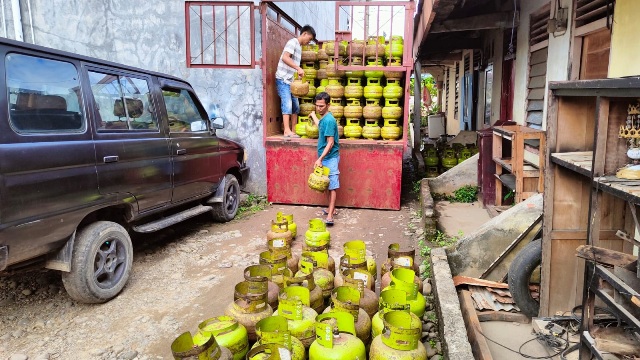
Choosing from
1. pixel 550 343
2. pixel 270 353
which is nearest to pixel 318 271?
pixel 270 353

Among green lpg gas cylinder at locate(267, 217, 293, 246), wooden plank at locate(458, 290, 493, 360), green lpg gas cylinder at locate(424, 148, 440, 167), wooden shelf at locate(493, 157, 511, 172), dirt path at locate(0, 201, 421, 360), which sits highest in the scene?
wooden shelf at locate(493, 157, 511, 172)

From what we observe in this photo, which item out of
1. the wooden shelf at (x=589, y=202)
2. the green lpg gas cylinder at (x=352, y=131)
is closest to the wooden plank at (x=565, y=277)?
the wooden shelf at (x=589, y=202)

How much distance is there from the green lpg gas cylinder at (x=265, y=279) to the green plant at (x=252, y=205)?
3.61 m

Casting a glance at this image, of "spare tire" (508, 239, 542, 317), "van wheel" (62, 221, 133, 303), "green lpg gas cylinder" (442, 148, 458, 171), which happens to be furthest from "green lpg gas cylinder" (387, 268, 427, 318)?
"green lpg gas cylinder" (442, 148, 458, 171)

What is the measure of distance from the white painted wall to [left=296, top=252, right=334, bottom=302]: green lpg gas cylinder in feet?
13.8

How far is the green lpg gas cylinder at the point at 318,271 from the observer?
3.80 metres

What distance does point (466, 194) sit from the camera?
307 inches

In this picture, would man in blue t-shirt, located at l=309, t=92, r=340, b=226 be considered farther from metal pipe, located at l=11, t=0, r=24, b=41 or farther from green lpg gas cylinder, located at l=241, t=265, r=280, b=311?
metal pipe, located at l=11, t=0, r=24, b=41

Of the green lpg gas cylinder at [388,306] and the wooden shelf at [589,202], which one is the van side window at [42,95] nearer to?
the green lpg gas cylinder at [388,306]

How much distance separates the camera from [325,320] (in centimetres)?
286

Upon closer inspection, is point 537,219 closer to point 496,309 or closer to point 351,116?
point 496,309

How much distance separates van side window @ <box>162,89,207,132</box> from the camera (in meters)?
5.47

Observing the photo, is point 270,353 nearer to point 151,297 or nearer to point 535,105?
point 151,297

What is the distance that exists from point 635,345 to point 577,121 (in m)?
1.53
